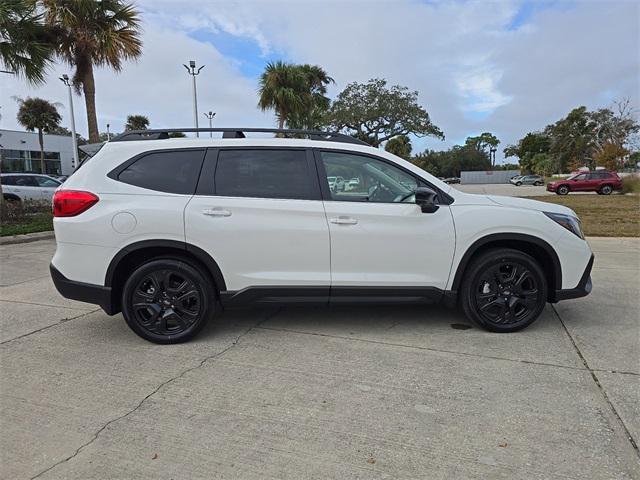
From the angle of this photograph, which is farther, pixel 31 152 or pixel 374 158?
pixel 31 152

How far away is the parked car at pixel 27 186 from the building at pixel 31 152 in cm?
2827

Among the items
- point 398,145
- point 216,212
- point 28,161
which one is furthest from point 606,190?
point 28,161

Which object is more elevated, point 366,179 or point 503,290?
point 366,179

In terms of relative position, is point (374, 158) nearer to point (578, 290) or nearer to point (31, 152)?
point (578, 290)

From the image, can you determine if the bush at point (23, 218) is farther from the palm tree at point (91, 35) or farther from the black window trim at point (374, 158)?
the black window trim at point (374, 158)

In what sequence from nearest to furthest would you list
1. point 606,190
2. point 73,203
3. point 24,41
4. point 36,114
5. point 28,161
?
point 73,203 → point 24,41 → point 606,190 → point 36,114 → point 28,161

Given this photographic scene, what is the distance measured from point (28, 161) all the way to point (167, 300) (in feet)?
159

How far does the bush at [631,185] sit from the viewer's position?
1178 inches

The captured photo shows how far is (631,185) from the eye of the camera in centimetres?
3062

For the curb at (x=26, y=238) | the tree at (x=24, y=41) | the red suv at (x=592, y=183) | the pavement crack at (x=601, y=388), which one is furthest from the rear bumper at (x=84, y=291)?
the red suv at (x=592, y=183)

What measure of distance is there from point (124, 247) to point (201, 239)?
2.15 ft

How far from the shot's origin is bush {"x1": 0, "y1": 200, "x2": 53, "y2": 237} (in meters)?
10.9

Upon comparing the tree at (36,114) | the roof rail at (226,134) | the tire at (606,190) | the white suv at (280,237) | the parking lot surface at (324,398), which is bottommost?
the parking lot surface at (324,398)

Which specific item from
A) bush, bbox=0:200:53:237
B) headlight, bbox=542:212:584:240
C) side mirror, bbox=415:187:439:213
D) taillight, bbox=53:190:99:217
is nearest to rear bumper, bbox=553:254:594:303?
headlight, bbox=542:212:584:240
